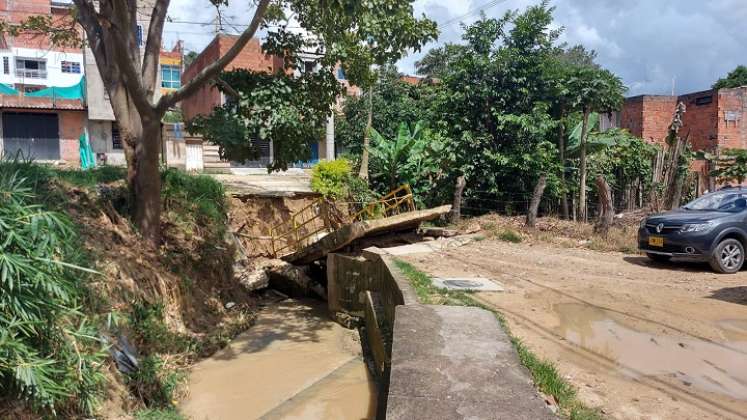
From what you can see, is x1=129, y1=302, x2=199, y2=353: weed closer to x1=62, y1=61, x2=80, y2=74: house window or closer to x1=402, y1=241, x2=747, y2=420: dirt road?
x1=402, y1=241, x2=747, y2=420: dirt road

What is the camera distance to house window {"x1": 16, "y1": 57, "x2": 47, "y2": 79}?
33.2 meters

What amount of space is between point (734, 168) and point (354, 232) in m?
12.8

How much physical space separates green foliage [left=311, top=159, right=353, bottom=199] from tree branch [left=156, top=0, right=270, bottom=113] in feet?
31.8

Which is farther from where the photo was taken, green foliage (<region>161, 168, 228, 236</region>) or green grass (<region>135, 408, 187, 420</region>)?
green foliage (<region>161, 168, 228, 236</region>)

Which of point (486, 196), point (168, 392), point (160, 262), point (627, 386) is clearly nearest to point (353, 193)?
point (486, 196)

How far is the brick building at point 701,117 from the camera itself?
802 inches

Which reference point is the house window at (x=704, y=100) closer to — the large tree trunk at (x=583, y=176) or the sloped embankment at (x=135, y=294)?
the large tree trunk at (x=583, y=176)

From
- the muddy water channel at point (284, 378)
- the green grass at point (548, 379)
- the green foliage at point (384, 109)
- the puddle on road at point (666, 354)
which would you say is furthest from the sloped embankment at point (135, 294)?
the green foliage at point (384, 109)

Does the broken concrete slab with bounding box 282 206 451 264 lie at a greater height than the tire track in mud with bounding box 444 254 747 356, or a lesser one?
greater

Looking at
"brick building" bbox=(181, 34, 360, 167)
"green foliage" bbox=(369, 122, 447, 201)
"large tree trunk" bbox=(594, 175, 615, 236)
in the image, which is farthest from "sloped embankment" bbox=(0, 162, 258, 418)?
"brick building" bbox=(181, 34, 360, 167)

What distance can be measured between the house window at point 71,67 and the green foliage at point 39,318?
116ft

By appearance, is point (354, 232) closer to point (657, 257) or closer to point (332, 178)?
point (657, 257)

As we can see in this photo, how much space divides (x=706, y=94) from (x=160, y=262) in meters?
21.4

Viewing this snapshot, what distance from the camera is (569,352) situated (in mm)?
5758
